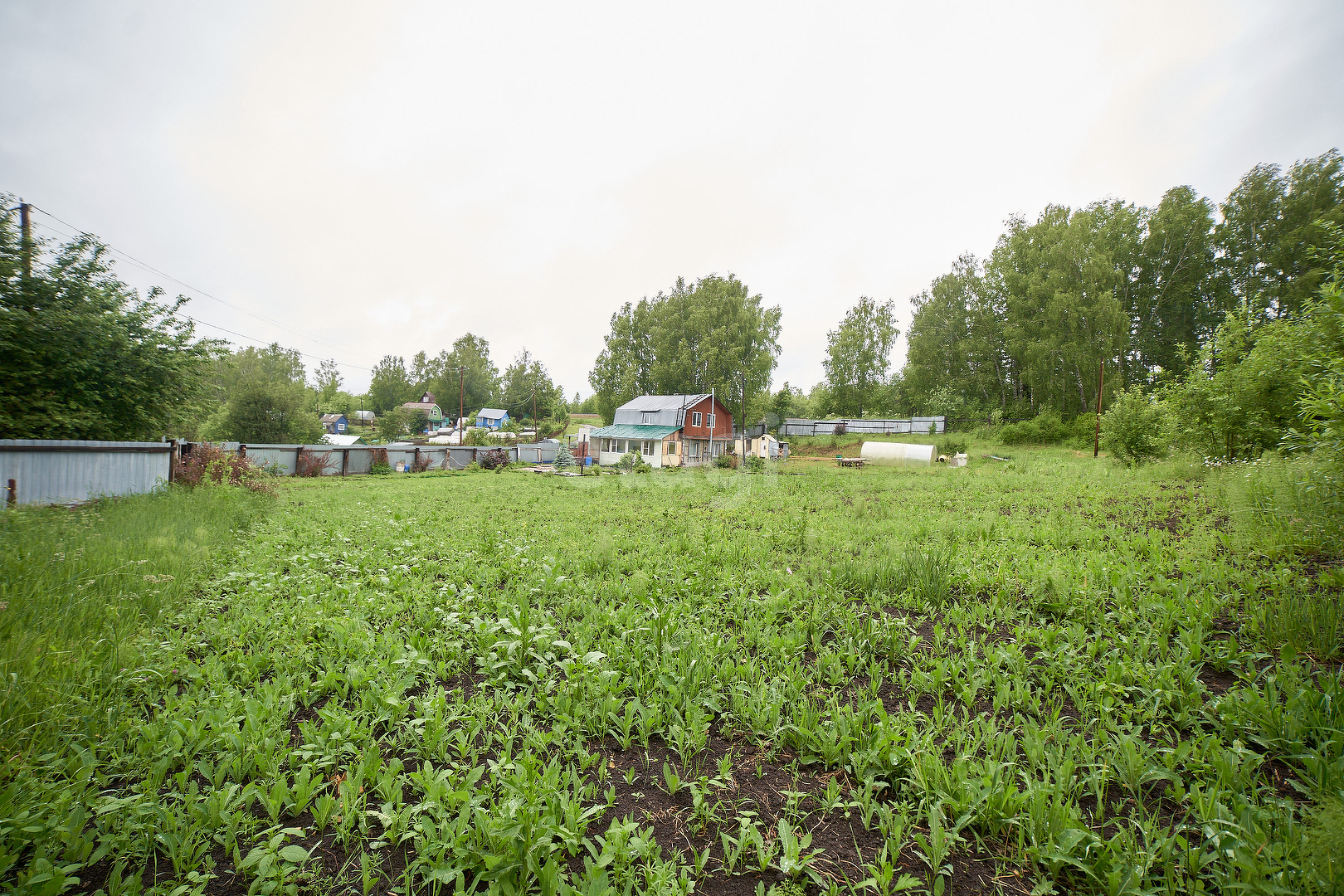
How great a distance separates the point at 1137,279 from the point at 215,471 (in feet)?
159

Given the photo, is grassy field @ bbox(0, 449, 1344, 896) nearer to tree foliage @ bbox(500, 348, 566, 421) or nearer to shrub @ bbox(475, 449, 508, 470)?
shrub @ bbox(475, 449, 508, 470)

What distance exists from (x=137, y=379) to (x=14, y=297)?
1.86 metres

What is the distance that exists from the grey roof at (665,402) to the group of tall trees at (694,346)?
612 cm

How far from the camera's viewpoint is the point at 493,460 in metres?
27.6

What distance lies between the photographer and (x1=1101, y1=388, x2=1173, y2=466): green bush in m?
15.0

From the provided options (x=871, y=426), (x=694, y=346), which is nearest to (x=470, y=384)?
(x=694, y=346)

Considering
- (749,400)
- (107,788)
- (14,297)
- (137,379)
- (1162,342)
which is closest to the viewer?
(107,788)

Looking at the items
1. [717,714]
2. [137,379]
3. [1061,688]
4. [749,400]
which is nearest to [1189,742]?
[1061,688]

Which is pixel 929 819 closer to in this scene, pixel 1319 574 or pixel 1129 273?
pixel 1319 574

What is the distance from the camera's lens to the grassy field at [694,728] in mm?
1859

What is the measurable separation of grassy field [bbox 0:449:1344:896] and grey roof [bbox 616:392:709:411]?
29.7m

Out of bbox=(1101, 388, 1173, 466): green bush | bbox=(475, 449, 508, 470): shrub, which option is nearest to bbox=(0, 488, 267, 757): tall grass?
bbox=(1101, 388, 1173, 466): green bush

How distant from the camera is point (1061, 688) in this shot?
3.09 m

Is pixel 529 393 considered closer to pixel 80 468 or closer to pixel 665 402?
pixel 665 402
